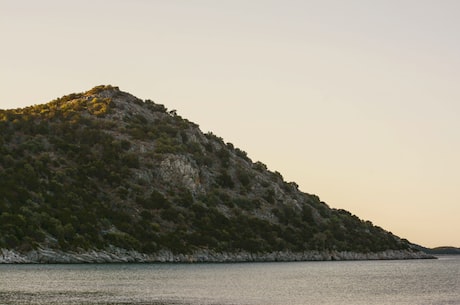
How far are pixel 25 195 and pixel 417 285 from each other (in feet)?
294

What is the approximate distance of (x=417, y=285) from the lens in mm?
112312

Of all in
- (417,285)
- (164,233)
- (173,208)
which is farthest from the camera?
(173,208)

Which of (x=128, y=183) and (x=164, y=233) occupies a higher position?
(x=128, y=183)

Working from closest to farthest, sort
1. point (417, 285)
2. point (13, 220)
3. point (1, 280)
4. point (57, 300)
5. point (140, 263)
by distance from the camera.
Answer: point (57, 300) < point (1, 280) < point (417, 285) < point (13, 220) < point (140, 263)

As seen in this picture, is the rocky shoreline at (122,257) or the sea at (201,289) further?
the rocky shoreline at (122,257)

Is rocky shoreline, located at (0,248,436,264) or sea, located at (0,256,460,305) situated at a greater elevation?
rocky shoreline, located at (0,248,436,264)

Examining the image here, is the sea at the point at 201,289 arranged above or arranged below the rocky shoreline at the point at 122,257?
below

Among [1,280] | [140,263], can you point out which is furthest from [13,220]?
[1,280]

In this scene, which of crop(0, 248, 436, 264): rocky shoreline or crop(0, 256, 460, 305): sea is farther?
crop(0, 248, 436, 264): rocky shoreline

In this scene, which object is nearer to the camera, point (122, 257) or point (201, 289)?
point (201, 289)

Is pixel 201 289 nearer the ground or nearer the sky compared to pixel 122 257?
nearer the ground

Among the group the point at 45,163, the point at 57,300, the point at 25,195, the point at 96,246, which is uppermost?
the point at 45,163

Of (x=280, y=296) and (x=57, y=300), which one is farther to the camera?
(x=280, y=296)

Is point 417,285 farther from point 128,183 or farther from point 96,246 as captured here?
point 128,183
